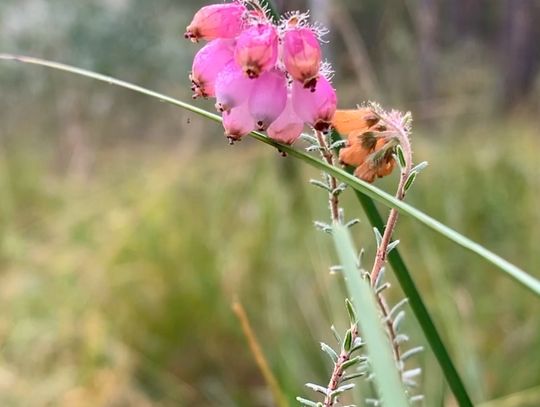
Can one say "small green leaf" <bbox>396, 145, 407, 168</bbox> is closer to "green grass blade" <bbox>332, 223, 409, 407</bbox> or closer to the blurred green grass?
"green grass blade" <bbox>332, 223, 409, 407</bbox>

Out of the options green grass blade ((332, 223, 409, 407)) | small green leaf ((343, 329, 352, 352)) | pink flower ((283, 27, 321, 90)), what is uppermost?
pink flower ((283, 27, 321, 90))

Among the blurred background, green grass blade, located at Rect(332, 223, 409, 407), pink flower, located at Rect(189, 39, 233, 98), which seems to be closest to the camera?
green grass blade, located at Rect(332, 223, 409, 407)

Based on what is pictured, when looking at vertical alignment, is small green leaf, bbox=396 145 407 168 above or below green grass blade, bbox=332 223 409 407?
above

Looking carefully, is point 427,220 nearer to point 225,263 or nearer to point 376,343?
point 376,343

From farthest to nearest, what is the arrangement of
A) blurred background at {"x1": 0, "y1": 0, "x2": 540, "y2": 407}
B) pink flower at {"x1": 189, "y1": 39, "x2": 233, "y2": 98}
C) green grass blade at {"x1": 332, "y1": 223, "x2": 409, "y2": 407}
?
blurred background at {"x1": 0, "y1": 0, "x2": 540, "y2": 407}
pink flower at {"x1": 189, "y1": 39, "x2": 233, "y2": 98}
green grass blade at {"x1": 332, "y1": 223, "x2": 409, "y2": 407}

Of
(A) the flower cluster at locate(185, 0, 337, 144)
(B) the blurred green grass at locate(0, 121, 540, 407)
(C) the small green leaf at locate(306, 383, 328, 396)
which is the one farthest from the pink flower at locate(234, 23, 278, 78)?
(B) the blurred green grass at locate(0, 121, 540, 407)

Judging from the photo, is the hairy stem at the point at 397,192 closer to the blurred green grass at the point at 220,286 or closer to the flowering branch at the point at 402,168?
the flowering branch at the point at 402,168

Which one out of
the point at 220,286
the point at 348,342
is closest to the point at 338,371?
the point at 348,342
